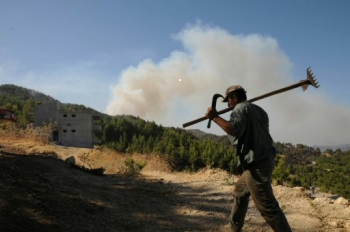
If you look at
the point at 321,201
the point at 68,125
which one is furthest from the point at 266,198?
the point at 68,125

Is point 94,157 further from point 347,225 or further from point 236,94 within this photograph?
point 236,94

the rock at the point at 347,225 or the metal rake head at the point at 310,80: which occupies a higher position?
the metal rake head at the point at 310,80

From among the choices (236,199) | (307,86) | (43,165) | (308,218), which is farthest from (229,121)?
(43,165)

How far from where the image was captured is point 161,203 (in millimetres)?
6242

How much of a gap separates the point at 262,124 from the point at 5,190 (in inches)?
153

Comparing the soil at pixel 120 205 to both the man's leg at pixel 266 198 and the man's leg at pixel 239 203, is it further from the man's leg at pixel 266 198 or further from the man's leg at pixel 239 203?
the man's leg at pixel 266 198

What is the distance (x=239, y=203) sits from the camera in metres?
3.76

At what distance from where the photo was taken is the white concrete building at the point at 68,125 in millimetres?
50938

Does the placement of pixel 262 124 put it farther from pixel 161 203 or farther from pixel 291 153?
pixel 291 153

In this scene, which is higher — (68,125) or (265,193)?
(68,125)

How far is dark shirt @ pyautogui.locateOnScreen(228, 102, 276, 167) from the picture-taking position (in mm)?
3391

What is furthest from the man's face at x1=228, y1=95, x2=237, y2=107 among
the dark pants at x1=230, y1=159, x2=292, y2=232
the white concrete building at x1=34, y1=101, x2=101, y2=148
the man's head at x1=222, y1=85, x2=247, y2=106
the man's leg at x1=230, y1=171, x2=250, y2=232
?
the white concrete building at x1=34, y1=101, x2=101, y2=148

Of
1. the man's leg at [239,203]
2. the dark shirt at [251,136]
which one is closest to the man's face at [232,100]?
the dark shirt at [251,136]

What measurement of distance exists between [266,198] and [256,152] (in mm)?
501
